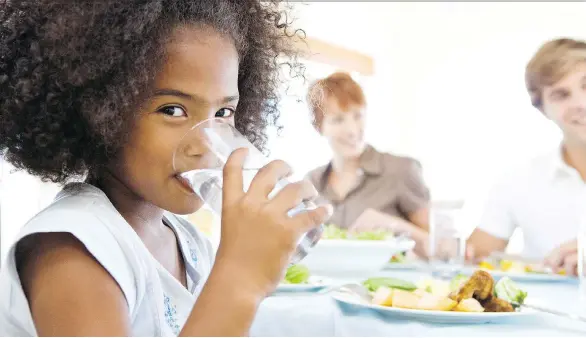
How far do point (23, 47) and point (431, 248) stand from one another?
95 cm

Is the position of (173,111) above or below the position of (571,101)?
below

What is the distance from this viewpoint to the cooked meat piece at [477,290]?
33.8 inches

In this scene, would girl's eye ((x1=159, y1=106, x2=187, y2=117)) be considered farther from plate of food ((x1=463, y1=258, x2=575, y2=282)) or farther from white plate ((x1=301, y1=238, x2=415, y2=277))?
plate of food ((x1=463, y1=258, x2=575, y2=282))

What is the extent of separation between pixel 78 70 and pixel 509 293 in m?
0.65

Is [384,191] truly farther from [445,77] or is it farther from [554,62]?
[445,77]

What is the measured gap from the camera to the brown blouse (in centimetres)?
299

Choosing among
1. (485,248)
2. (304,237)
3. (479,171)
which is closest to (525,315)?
(304,237)

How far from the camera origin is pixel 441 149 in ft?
15.7

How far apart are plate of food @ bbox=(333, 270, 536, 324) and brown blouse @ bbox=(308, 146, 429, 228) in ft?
6.72

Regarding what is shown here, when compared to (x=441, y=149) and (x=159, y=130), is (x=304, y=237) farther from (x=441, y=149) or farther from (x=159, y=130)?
(x=441, y=149)

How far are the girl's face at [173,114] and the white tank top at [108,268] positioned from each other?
0.06 m

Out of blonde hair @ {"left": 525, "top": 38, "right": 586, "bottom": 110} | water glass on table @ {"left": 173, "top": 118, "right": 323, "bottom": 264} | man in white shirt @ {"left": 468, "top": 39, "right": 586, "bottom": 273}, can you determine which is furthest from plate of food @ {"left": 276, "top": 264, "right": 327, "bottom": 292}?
blonde hair @ {"left": 525, "top": 38, "right": 586, "bottom": 110}

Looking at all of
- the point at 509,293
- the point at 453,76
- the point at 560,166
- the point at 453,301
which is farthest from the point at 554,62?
the point at 453,76

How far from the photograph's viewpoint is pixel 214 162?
0.68 metres
